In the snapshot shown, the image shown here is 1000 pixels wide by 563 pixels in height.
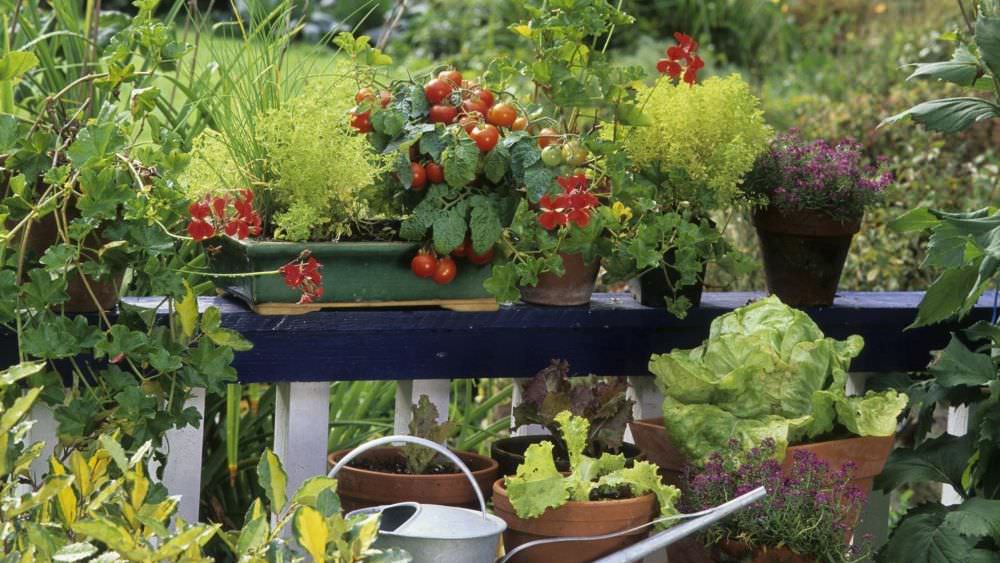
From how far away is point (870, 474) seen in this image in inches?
84.9

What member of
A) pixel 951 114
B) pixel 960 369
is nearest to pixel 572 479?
pixel 960 369

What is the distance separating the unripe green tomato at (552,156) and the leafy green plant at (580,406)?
1.06ft

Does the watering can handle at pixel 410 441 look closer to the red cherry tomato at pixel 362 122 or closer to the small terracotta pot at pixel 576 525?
the small terracotta pot at pixel 576 525

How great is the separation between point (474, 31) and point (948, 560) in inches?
205

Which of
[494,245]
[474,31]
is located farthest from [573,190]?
[474,31]

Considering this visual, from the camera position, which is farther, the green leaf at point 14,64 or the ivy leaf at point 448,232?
the ivy leaf at point 448,232

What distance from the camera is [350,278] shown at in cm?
212

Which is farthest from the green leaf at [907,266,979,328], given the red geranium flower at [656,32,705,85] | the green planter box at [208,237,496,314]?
the green planter box at [208,237,496,314]

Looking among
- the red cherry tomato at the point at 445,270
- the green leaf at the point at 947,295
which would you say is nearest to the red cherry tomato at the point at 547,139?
the red cherry tomato at the point at 445,270

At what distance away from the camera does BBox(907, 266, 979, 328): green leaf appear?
2.29 metres

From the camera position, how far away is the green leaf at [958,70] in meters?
2.24

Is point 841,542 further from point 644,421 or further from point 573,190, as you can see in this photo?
point 573,190

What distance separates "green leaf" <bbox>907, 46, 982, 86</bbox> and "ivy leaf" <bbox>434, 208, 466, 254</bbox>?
830 millimetres

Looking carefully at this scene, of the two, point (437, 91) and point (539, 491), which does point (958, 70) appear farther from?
point (539, 491)
